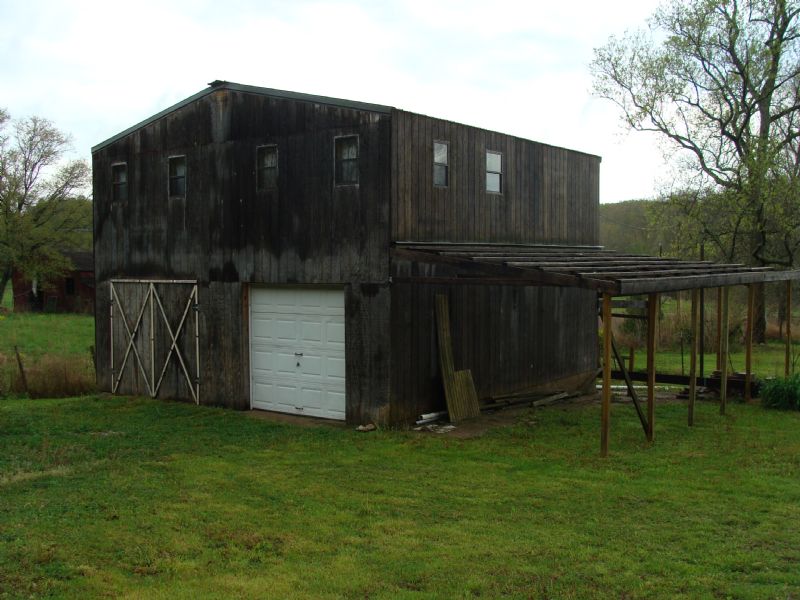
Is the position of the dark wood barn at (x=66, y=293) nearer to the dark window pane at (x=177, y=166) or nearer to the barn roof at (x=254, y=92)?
the barn roof at (x=254, y=92)

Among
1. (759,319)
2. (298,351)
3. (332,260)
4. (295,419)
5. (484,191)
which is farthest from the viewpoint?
(759,319)

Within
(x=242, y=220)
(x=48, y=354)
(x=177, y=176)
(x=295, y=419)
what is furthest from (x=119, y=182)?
(x=48, y=354)

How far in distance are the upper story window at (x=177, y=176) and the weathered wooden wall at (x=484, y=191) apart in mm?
5726

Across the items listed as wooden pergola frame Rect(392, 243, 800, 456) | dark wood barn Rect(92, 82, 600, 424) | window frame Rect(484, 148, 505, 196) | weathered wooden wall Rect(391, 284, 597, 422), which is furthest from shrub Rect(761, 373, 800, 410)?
window frame Rect(484, 148, 505, 196)

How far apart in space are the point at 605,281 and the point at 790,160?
96.1ft

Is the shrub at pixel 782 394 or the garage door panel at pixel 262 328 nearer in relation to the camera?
the garage door panel at pixel 262 328

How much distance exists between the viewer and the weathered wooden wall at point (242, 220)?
44.2 feet

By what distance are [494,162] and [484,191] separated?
0.81 m

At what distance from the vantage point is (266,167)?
49.5 ft

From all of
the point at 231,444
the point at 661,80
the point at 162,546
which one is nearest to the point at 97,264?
the point at 231,444

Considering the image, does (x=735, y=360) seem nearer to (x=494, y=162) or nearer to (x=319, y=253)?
(x=494, y=162)

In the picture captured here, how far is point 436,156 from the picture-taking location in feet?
47.2

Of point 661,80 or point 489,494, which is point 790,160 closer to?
point 661,80

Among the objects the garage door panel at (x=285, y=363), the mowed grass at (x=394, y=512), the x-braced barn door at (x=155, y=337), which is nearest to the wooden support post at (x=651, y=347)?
the mowed grass at (x=394, y=512)
